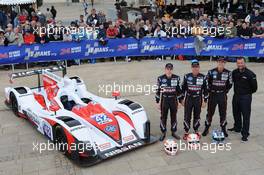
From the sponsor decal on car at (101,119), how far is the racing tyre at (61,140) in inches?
29.0

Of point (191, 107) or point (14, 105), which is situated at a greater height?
point (191, 107)

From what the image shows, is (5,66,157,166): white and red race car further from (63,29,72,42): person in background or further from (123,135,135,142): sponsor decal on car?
(63,29,72,42): person in background

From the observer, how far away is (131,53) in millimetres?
16609

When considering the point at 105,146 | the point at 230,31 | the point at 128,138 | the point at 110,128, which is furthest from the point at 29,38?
the point at 105,146

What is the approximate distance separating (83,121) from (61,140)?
59 cm

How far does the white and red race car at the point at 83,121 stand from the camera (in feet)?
24.9

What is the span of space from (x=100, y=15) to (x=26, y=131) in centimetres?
1044

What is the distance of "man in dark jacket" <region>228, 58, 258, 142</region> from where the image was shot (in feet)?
27.0

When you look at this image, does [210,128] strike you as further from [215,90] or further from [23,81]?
[23,81]

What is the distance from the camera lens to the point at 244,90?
8320 millimetres

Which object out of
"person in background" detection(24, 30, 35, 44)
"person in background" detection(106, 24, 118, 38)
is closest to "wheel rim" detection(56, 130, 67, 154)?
"person in background" detection(24, 30, 35, 44)

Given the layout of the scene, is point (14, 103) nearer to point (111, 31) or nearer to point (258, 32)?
point (111, 31)

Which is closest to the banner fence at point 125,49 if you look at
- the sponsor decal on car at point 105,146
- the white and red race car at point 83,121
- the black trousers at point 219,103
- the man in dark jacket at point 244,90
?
the white and red race car at point 83,121

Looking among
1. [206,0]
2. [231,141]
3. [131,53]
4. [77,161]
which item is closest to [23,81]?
[131,53]
